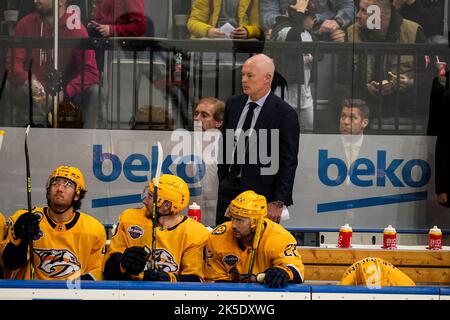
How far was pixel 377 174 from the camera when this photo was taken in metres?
7.61

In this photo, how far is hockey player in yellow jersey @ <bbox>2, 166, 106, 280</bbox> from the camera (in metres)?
6.84

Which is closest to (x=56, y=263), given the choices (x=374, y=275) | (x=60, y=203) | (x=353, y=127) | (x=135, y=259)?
(x=60, y=203)

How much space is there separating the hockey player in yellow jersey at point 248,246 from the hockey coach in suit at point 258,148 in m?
0.44

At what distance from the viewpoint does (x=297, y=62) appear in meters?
7.58

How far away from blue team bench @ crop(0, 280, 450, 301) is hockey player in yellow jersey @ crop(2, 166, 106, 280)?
453 millimetres

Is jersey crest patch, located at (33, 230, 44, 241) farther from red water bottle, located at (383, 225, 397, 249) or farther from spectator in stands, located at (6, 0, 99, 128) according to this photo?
red water bottle, located at (383, 225, 397, 249)

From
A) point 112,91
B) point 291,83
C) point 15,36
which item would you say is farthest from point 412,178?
point 15,36

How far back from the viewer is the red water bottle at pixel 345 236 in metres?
7.49

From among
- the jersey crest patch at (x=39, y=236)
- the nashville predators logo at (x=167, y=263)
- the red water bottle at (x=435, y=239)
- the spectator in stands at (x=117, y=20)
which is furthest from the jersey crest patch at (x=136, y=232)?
the red water bottle at (x=435, y=239)

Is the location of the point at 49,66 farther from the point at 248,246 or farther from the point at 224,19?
the point at 248,246

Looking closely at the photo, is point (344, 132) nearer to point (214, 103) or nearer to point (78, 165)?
point (214, 103)

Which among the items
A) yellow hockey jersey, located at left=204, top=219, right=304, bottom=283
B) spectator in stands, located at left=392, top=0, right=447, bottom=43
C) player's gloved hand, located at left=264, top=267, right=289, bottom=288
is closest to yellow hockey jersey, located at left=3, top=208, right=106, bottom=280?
yellow hockey jersey, located at left=204, top=219, right=304, bottom=283

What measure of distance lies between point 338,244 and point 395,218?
15.0 inches

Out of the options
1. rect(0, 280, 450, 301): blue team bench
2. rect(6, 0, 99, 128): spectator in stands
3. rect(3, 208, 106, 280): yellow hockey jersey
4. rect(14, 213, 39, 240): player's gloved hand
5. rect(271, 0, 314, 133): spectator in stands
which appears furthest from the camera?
rect(271, 0, 314, 133): spectator in stands
